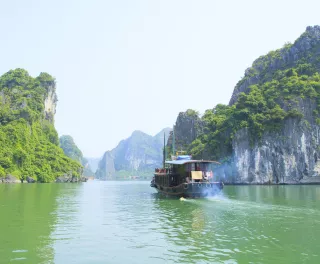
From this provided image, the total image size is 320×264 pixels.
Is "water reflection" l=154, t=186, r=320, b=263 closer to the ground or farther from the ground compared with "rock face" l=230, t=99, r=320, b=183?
closer to the ground

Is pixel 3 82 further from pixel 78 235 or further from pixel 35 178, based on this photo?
pixel 78 235

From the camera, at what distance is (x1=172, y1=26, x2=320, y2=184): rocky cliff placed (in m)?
68.6

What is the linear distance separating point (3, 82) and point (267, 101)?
89.2 m

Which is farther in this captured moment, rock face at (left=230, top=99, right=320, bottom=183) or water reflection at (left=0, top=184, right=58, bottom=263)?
rock face at (left=230, top=99, right=320, bottom=183)

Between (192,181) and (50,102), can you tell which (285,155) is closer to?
(192,181)

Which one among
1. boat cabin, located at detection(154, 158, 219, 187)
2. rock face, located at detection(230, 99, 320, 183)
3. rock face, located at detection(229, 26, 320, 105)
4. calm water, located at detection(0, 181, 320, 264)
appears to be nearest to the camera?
calm water, located at detection(0, 181, 320, 264)

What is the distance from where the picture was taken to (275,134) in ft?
232

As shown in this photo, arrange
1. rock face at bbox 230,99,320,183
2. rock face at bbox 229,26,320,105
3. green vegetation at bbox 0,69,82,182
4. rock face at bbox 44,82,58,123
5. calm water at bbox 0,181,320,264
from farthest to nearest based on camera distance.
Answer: rock face at bbox 44,82,58,123 → green vegetation at bbox 0,69,82,182 → rock face at bbox 229,26,320,105 → rock face at bbox 230,99,320,183 → calm water at bbox 0,181,320,264

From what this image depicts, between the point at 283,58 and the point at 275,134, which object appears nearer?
the point at 275,134

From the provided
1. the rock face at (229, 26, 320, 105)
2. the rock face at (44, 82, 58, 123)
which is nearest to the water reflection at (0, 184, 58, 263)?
the rock face at (229, 26, 320, 105)

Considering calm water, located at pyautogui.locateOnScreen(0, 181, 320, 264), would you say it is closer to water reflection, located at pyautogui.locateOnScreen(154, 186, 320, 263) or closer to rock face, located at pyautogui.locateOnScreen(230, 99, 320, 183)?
water reflection, located at pyautogui.locateOnScreen(154, 186, 320, 263)

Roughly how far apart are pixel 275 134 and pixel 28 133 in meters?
70.9

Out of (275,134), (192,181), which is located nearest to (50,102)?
(275,134)

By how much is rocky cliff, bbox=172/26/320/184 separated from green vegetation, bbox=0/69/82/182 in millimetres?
47039
